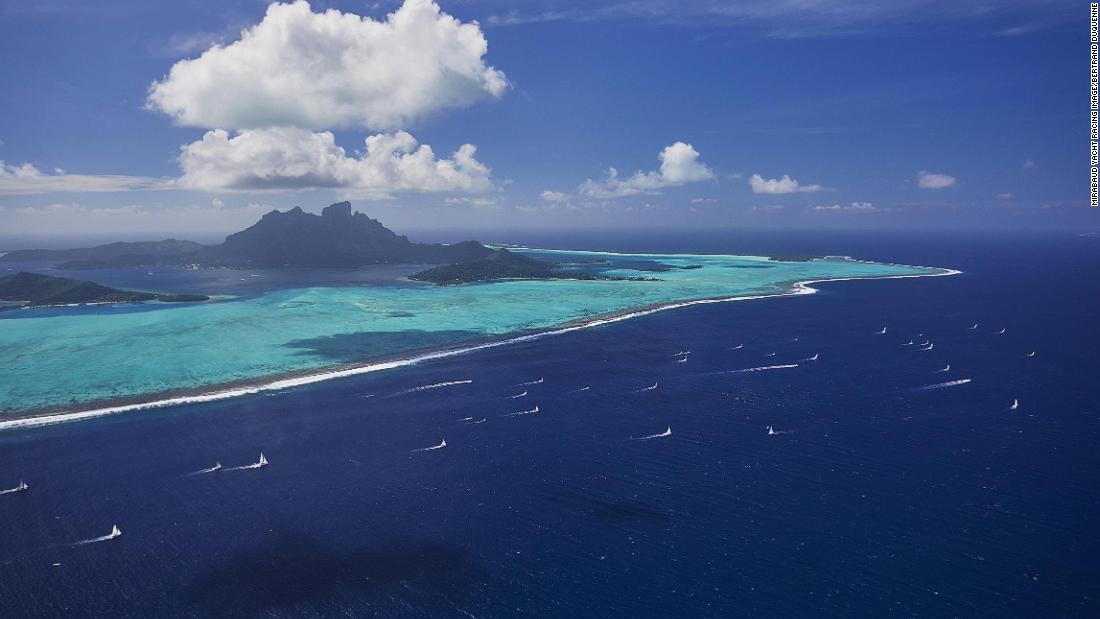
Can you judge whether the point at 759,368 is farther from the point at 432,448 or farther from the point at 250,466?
the point at 250,466

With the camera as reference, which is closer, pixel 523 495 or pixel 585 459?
pixel 523 495

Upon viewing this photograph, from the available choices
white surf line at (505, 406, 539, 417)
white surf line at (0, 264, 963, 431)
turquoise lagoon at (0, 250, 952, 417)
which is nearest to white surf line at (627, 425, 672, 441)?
white surf line at (505, 406, 539, 417)

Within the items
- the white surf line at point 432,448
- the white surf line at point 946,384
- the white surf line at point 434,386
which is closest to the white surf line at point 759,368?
the white surf line at point 946,384

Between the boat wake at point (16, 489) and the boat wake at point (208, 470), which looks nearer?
the boat wake at point (16, 489)

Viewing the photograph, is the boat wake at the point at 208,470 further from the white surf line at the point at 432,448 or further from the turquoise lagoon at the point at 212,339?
the turquoise lagoon at the point at 212,339

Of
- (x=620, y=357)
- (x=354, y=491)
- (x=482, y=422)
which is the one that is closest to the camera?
(x=354, y=491)

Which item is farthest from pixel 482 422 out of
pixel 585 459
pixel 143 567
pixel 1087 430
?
pixel 1087 430

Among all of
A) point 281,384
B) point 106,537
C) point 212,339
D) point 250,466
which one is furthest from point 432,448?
point 212,339

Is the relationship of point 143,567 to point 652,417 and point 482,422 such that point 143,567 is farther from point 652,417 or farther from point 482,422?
point 652,417

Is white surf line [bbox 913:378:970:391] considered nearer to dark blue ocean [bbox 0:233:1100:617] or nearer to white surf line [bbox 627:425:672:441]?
dark blue ocean [bbox 0:233:1100:617]
